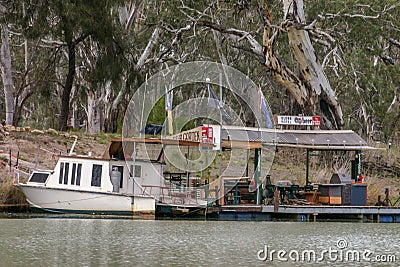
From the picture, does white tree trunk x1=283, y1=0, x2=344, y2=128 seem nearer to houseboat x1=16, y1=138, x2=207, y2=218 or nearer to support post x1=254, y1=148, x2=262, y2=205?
support post x1=254, y1=148, x2=262, y2=205

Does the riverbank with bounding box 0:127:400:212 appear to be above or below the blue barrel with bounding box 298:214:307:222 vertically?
above

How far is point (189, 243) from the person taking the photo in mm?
21656

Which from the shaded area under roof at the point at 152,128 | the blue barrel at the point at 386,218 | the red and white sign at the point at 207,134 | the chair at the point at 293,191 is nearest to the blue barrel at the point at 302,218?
the chair at the point at 293,191

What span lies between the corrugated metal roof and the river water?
3.40m

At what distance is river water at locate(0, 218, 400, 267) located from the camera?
18438 mm

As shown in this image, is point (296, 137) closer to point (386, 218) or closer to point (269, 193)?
point (269, 193)

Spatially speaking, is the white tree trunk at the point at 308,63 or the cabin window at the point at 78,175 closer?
the cabin window at the point at 78,175

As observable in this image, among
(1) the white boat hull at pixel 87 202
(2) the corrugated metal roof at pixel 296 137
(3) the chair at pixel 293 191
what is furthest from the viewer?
(3) the chair at pixel 293 191

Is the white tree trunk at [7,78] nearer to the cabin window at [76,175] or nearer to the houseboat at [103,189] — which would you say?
the houseboat at [103,189]

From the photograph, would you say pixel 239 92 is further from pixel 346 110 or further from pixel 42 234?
pixel 42 234

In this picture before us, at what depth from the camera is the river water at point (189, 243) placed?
18.4 meters

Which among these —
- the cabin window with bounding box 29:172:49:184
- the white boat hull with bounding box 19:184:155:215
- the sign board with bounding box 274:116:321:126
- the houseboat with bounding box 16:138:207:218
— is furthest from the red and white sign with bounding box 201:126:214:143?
the cabin window with bounding box 29:172:49:184

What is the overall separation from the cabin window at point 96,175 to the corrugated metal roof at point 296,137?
444 cm

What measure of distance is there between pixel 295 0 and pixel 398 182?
31.1 ft
